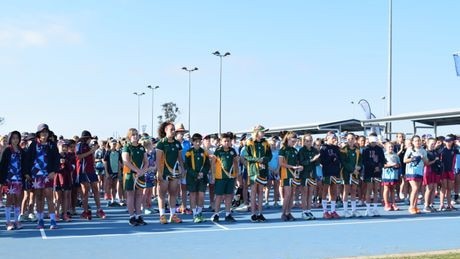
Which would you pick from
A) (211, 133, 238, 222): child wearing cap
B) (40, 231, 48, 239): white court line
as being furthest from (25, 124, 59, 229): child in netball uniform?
(211, 133, 238, 222): child wearing cap

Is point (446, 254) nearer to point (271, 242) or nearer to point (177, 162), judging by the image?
point (271, 242)

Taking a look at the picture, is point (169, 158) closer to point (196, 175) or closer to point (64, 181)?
point (196, 175)

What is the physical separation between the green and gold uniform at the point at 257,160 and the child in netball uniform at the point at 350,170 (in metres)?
1.99

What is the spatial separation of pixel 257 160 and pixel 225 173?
0.73m

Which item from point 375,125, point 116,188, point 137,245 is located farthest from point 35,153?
point 375,125

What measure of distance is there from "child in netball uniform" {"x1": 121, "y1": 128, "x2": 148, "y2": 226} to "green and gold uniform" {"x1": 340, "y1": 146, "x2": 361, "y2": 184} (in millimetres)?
4555

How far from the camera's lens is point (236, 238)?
950 centimetres

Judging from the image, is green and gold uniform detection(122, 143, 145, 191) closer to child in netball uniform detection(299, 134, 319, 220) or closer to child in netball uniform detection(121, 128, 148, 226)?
child in netball uniform detection(121, 128, 148, 226)

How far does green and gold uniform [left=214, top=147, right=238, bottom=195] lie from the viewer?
11789 millimetres

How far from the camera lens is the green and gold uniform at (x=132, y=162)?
35.7ft

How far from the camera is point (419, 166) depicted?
13.7m

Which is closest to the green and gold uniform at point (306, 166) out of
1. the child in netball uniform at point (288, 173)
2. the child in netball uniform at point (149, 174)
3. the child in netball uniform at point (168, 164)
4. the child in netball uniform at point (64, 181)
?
the child in netball uniform at point (288, 173)

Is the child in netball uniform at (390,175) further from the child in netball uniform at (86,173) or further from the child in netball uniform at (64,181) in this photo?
the child in netball uniform at (64,181)

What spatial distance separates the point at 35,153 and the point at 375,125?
1942cm
